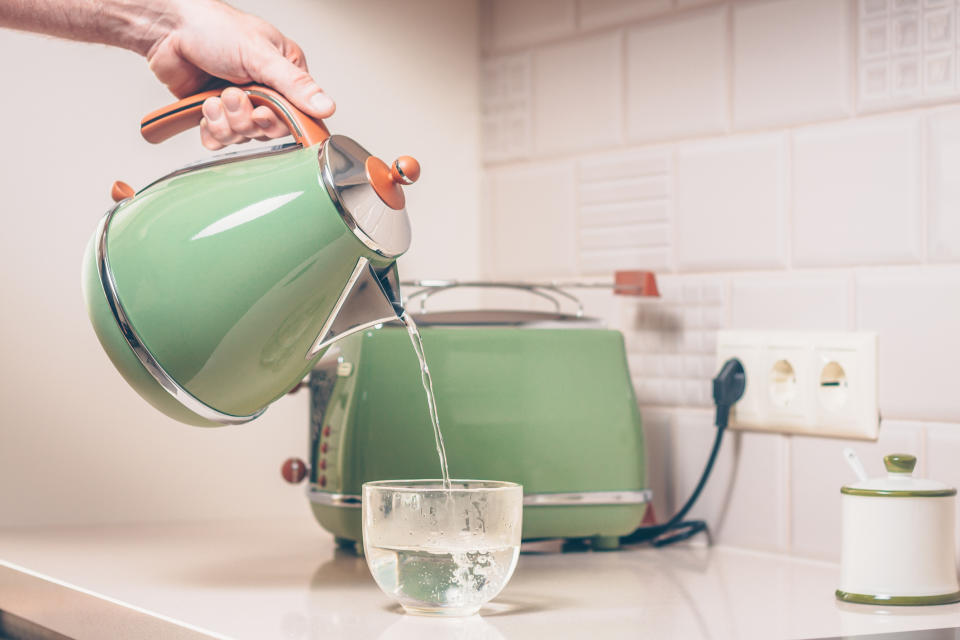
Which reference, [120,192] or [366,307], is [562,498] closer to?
[366,307]

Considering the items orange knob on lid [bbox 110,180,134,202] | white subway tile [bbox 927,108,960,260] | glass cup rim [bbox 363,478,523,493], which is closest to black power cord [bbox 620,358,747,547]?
white subway tile [bbox 927,108,960,260]

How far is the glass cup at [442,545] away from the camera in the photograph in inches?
28.5

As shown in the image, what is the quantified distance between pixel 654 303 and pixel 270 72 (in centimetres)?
52

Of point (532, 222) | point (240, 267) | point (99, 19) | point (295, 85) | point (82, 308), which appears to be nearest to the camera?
point (240, 267)

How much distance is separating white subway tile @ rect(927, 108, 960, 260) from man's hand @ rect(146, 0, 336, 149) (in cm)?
51

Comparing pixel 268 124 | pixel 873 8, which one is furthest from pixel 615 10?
pixel 268 124

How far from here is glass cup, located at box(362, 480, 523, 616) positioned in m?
0.72

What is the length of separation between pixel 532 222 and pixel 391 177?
624 millimetres

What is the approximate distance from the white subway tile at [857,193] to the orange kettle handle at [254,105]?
0.47 m

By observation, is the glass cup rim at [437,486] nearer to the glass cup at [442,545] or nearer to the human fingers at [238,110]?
the glass cup at [442,545]

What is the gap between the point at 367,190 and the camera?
0.71m

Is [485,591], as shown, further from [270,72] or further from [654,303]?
[654,303]

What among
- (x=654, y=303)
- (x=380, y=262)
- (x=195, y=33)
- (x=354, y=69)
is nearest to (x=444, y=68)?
(x=354, y=69)

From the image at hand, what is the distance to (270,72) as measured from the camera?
0.83m
